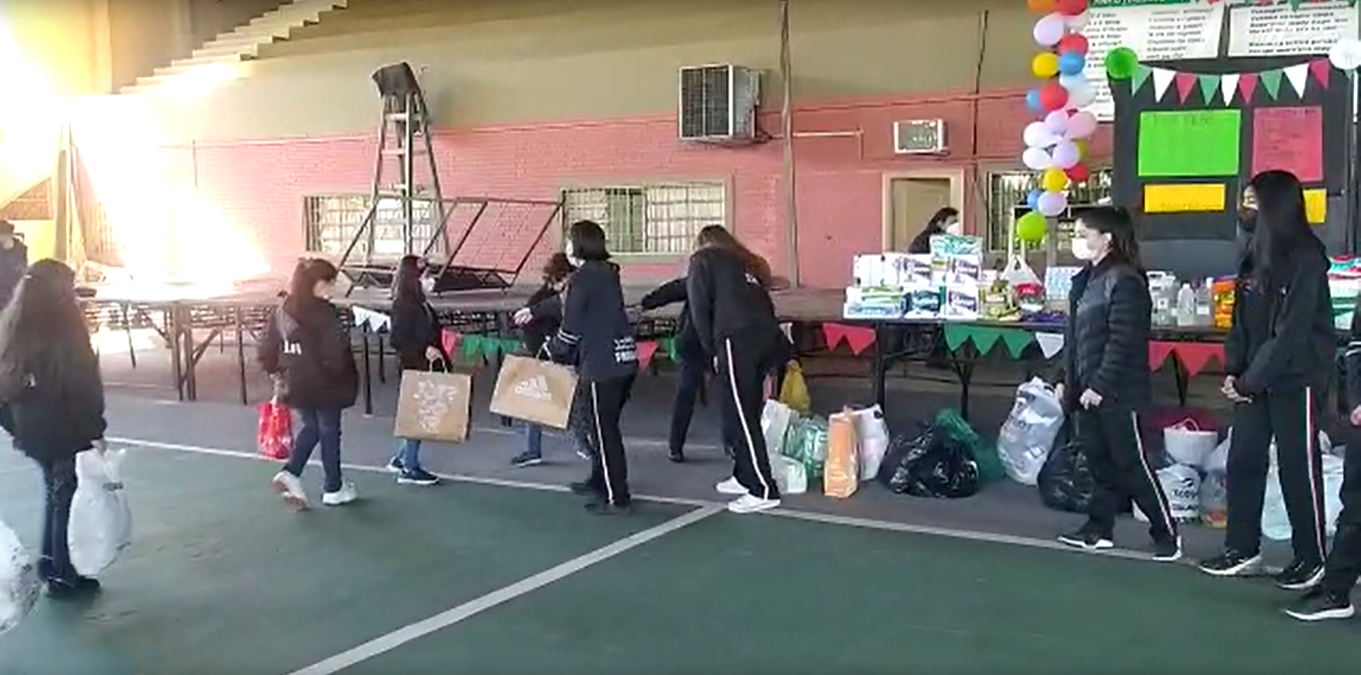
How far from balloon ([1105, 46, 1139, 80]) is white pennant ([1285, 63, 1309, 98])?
0.82 metres

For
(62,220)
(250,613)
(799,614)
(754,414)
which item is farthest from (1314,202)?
(62,220)

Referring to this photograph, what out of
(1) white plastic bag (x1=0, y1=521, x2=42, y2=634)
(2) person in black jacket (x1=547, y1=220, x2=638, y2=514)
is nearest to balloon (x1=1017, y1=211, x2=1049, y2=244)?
(2) person in black jacket (x1=547, y1=220, x2=638, y2=514)

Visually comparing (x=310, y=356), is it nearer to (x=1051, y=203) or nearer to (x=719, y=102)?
(x=1051, y=203)

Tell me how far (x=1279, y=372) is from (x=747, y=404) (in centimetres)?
250

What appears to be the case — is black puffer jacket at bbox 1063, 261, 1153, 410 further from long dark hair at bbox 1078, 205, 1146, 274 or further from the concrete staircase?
the concrete staircase

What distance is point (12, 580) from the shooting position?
4000mm

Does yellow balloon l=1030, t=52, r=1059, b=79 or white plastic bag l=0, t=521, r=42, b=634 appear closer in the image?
white plastic bag l=0, t=521, r=42, b=634

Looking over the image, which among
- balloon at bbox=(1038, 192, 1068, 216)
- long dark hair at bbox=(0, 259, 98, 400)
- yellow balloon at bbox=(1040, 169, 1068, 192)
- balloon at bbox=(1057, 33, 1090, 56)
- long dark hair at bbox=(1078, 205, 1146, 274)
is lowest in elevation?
long dark hair at bbox=(0, 259, 98, 400)

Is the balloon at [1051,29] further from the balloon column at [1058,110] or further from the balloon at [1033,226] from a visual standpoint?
the balloon at [1033,226]

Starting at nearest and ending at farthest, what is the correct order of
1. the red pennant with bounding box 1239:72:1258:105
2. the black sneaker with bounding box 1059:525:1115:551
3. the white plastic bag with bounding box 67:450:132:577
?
the white plastic bag with bounding box 67:450:132:577, the black sneaker with bounding box 1059:525:1115:551, the red pennant with bounding box 1239:72:1258:105

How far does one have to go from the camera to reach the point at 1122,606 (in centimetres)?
496

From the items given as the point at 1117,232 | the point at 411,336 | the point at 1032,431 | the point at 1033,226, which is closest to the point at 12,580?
the point at 411,336

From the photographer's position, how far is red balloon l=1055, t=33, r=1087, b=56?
7789mm

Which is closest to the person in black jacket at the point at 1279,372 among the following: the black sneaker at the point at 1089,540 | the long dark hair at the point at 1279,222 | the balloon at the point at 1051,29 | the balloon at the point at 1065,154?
the long dark hair at the point at 1279,222
